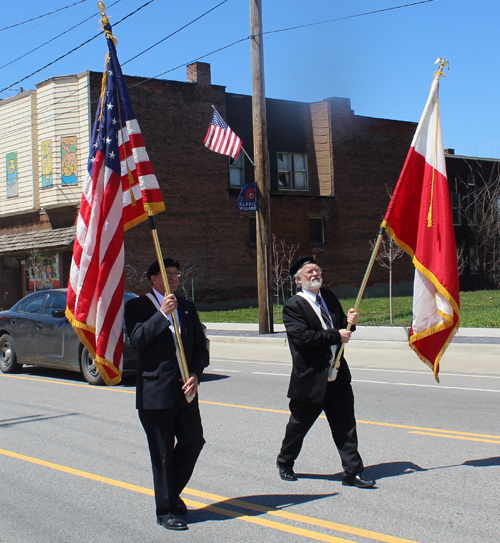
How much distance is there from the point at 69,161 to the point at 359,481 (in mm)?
26031

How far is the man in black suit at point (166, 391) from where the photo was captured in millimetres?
4734

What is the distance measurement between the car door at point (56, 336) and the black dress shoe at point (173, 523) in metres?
7.41

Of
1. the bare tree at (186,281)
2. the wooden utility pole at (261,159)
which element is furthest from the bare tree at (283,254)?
the wooden utility pole at (261,159)

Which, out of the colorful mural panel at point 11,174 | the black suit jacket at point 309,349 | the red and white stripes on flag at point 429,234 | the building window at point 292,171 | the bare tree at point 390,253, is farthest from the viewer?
the building window at point 292,171

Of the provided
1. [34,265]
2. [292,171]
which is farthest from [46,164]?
[292,171]

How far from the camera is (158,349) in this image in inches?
191

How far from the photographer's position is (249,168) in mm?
33219

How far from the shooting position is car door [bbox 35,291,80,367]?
1195 centimetres

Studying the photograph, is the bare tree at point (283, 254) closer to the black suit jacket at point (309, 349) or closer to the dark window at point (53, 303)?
the dark window at point (53, 303)

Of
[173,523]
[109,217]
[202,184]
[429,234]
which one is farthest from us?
[202,184]

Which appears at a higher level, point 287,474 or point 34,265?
point 34,265

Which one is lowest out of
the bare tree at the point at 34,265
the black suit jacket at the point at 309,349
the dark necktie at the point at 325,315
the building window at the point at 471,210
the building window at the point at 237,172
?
the black suit jacket at the point at 309,349

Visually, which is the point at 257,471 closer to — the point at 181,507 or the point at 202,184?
the point at 181,507

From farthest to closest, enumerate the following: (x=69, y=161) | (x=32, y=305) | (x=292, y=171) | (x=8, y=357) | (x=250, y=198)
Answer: (x=292, y=171) < (x=69, y=161) < (x=250, y=198) < (x=8, y=357) < (x=32, y=305)
